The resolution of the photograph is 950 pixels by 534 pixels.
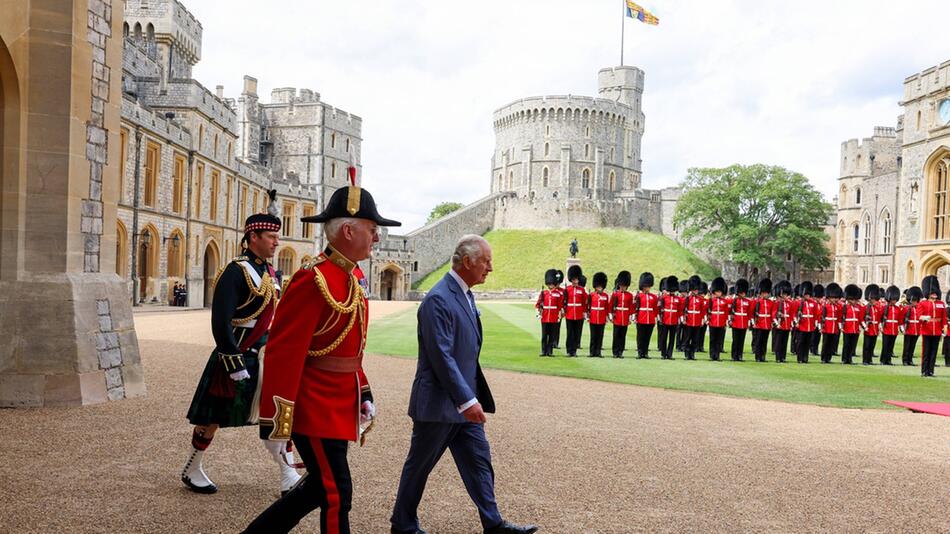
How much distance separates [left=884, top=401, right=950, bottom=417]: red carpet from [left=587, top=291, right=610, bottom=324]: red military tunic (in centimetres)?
626

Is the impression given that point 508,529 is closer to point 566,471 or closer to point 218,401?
point 566,471

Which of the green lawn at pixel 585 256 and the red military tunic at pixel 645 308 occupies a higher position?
the green lawn at pixel 585 256

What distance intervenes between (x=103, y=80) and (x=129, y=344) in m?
3.32

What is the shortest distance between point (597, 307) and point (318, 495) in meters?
12.7

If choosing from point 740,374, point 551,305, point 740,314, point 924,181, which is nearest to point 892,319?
point 740,314

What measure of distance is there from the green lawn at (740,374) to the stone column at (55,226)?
6830 mm

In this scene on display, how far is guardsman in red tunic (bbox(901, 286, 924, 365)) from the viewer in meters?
15.8

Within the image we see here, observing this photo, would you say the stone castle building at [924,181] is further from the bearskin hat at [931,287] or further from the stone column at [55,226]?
the stone column at [55,226]

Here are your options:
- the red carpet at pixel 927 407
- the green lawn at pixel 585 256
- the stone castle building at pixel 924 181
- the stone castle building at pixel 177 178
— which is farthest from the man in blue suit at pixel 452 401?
the green lawn at pixel 585 256

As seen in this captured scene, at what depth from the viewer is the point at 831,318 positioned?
16.3 metres

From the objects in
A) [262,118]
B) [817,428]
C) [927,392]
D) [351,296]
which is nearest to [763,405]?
[817,428]

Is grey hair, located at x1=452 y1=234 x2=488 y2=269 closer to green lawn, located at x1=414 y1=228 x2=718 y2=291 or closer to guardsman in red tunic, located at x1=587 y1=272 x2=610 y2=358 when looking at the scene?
guardsman in red tunic, located at x1=587 y1=272 x2=610 y2=358

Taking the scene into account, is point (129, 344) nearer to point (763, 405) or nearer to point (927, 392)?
point (763, 405)

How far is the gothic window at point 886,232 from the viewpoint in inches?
1887
